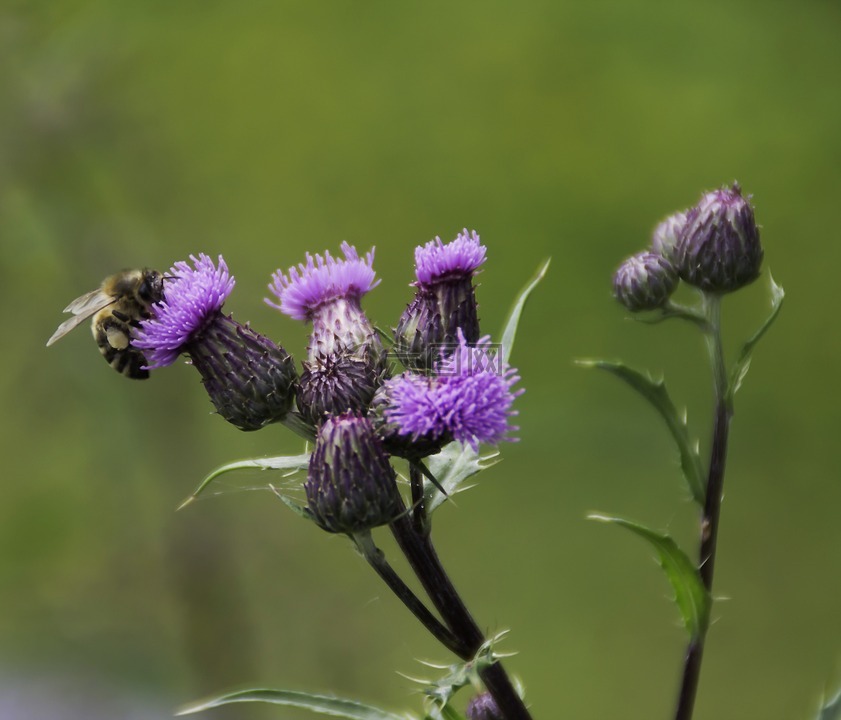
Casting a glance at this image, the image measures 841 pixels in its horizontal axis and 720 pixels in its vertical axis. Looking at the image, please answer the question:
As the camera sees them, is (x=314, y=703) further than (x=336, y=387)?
No

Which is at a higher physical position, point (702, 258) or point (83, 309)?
point (83, 309)

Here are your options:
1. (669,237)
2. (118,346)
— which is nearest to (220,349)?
(118,346)

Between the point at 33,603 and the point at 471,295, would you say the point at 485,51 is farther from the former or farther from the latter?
the point at 471,295

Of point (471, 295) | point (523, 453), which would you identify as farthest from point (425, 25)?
point (471, 295)

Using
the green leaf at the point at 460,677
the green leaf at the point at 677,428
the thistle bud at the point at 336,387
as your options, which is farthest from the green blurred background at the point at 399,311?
the green leaf at the point at 460,677

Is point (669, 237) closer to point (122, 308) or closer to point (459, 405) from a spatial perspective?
point (459, 405)

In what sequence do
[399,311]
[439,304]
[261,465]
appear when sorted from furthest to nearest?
[399,311], [439,304], [261,465]

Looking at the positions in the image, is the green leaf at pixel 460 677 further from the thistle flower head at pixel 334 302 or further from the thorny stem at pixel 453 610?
the thistle flower head at pixel 334 302
